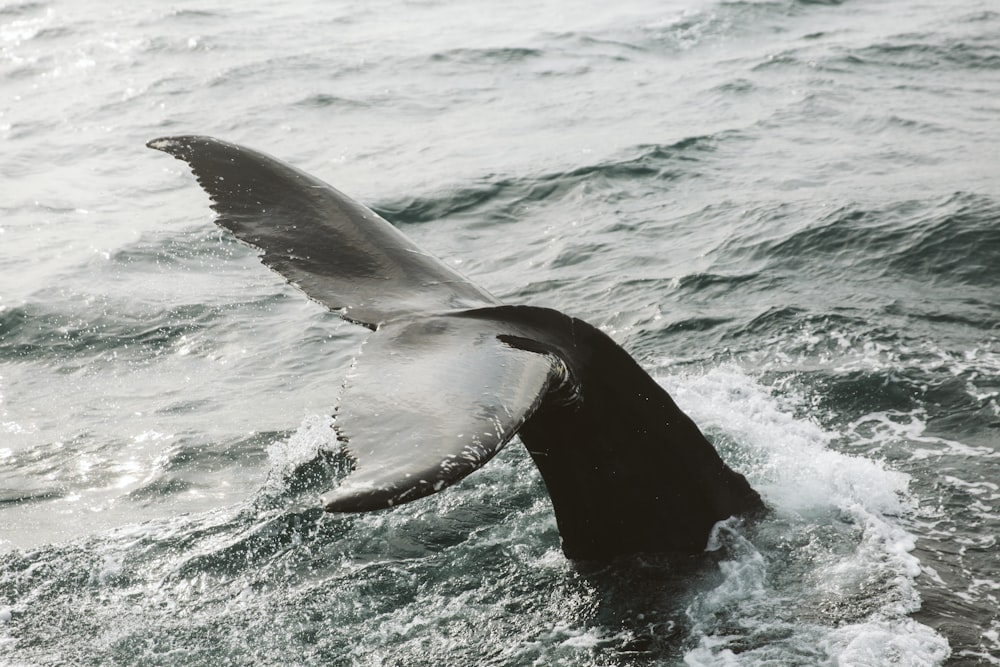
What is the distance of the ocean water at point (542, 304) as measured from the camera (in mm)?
4934

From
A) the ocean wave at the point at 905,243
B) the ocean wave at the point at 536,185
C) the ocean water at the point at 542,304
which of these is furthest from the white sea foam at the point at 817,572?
the ocean wave at the point at 536,185

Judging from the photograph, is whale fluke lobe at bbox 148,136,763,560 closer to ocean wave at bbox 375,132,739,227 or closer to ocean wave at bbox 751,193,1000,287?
ocean wave at bbox 751,193,1000,287

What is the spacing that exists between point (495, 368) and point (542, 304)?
621 centimetres

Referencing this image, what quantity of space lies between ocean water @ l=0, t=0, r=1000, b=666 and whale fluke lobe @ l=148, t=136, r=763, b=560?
12.9 inches

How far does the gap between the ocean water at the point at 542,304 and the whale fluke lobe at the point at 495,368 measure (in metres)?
0.33

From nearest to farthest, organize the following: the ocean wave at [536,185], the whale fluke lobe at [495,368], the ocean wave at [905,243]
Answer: the whale fluke lobe at [495,368] → the ocean wave at [905,243] → the ocean wave at [536,185]

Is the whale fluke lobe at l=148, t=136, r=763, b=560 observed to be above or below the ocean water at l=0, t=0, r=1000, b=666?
above

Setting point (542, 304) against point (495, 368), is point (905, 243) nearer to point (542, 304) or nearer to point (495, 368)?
point (542, 304)

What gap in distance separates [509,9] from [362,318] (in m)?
22.0

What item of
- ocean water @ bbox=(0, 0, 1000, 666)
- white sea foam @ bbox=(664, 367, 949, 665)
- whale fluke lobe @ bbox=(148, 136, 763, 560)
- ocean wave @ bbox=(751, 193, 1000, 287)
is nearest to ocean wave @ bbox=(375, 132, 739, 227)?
ocean water @ bbox=(0, 0, 1000, 666)

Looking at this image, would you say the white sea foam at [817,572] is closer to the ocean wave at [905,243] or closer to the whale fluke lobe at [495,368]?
the whale fluke lobe at [495,368]

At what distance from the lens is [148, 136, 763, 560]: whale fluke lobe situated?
3352mm

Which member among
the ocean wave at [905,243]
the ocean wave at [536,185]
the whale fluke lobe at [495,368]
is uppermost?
the whale fluke lobe at [495,368]

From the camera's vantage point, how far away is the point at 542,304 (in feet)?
31.4
